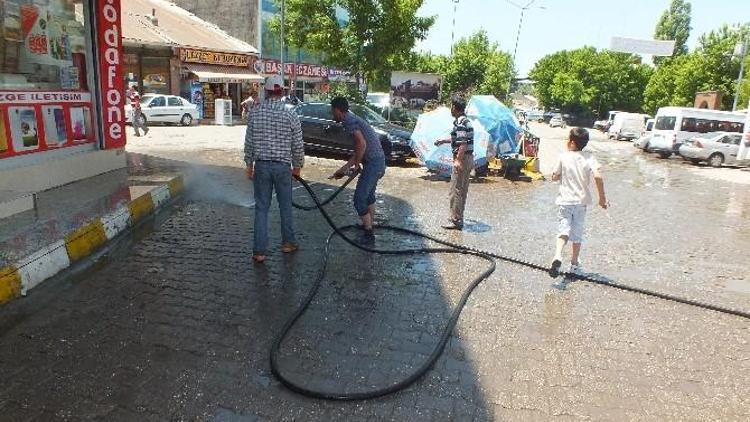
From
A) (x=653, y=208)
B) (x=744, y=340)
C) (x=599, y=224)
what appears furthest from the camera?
(x=653, y=208)

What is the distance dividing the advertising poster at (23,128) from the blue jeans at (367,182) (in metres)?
4.65

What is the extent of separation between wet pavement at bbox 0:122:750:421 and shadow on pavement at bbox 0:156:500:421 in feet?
0.04

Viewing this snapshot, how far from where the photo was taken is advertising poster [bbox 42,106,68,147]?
24.5 feet

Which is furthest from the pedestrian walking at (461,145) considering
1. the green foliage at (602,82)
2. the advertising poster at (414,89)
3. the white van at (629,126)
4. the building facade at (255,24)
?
the green foliage at (602,82)

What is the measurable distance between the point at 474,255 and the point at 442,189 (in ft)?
15.1

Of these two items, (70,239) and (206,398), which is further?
(70,239)

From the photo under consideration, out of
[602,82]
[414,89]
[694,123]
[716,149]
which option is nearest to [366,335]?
[414,89]

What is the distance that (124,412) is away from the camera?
279cm

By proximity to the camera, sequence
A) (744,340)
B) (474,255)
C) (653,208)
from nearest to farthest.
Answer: (744,340) → (474,255) → (653,208)

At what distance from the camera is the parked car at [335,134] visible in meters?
13.7

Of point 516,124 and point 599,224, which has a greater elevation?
point 516,124

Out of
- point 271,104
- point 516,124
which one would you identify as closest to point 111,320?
point 271,104

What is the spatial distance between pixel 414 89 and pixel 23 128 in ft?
57.9

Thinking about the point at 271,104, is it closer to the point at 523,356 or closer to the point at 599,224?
the point at 523,356
